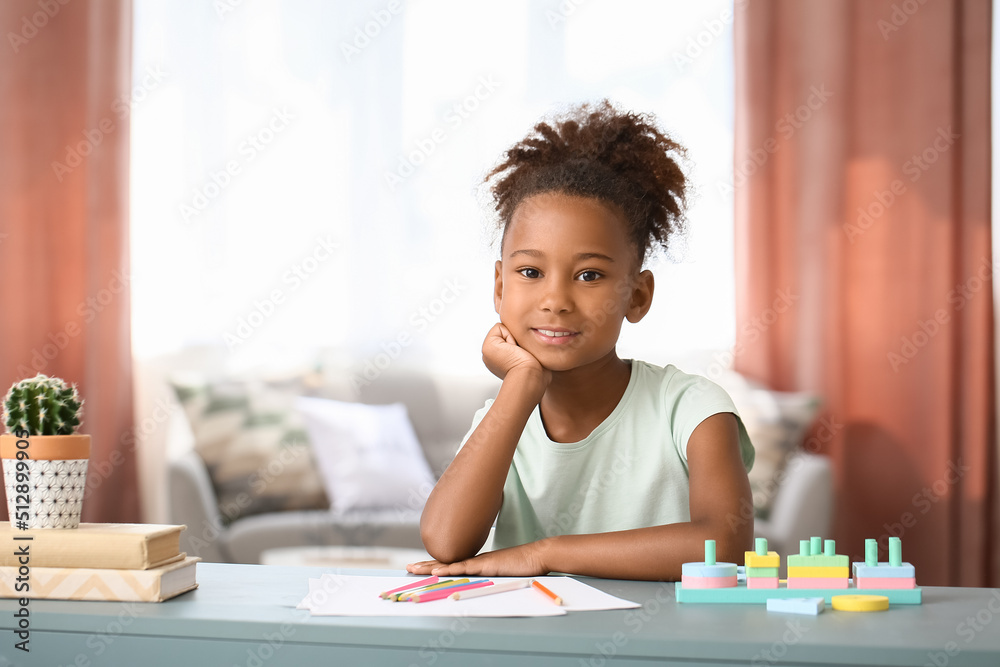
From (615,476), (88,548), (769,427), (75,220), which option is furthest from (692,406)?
(75,220)

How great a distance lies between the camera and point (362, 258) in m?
3.31

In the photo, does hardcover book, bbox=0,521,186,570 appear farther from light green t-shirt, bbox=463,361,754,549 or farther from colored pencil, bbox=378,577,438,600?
light green t-shirt, bbox=463,361,754,549

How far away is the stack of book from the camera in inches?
30.8

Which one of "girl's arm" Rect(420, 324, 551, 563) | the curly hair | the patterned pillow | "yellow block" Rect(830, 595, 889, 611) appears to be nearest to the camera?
"yellow block" Rect(830, 595, 889, 611)

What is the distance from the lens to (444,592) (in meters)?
0.79

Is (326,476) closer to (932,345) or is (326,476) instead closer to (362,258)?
(362,258)

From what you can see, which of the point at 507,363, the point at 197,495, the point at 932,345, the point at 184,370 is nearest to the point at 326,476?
the point at 197,495

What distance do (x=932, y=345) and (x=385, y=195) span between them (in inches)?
80.4

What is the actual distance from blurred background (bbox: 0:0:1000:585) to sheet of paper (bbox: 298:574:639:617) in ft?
7.08

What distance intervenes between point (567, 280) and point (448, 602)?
1.88 feet

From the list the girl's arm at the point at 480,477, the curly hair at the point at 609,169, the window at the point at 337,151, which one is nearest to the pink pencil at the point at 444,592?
the girl's arm at the point at 480,477

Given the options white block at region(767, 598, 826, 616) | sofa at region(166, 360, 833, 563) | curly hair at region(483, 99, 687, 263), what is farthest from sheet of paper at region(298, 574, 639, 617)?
sofa at region(166, 360, 833, 563)

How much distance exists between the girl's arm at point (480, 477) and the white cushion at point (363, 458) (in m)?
1.69

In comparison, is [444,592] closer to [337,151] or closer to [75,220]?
[337,151]
